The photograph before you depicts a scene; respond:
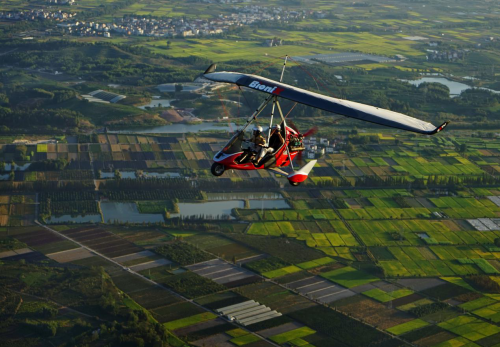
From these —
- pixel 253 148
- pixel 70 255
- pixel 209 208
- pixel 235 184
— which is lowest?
pixel 70 255

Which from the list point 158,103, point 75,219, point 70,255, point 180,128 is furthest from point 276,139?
point 158,103

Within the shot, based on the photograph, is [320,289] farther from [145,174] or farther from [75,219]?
[145,174]

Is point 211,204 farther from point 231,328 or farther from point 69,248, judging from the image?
point 231,328

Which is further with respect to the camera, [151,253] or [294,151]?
[151,253]

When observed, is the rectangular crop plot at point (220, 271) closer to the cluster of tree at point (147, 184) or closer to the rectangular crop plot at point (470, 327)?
the rectangular crop plot at point (470, 327)

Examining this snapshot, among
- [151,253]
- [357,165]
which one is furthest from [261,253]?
[357,165]

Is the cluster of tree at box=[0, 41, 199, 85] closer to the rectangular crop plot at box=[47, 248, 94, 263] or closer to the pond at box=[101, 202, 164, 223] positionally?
the pond at box=[101, 202, 164, 223]
